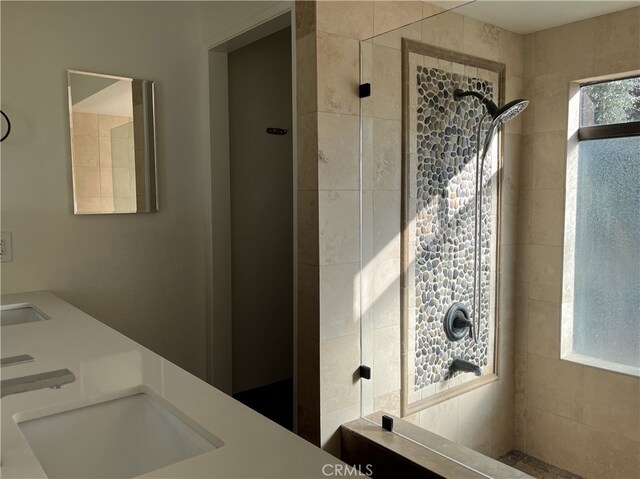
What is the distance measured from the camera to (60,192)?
2412mm

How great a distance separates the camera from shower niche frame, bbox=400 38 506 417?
6.47 feet

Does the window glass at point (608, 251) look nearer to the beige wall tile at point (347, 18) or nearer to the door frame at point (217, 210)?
the beige wall tile at point (347, 18)

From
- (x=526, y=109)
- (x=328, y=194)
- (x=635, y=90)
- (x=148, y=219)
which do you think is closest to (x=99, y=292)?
(x=148, y=219)

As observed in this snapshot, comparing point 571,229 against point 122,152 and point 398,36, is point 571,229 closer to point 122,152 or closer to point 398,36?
point 398,36

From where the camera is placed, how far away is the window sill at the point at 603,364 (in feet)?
5.76

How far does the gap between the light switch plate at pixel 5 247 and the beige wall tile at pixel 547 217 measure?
209cm

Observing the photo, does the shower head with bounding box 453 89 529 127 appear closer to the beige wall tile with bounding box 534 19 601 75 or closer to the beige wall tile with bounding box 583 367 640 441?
the beige wall tile with bounding box 534 19 601 75

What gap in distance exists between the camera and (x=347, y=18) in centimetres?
215

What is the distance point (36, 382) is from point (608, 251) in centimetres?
169

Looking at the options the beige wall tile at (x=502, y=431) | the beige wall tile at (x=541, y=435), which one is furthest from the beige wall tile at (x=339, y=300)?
the beige wall tile at (x=541, y=435)

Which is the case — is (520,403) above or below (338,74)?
below

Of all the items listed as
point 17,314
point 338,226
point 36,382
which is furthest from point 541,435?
point 17,314

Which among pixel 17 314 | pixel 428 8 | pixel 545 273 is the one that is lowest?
pixel 17 314

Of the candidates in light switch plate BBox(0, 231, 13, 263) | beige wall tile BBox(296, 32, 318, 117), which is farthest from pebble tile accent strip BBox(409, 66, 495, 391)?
light switch plate BBox(0, 231, 13, 263)
